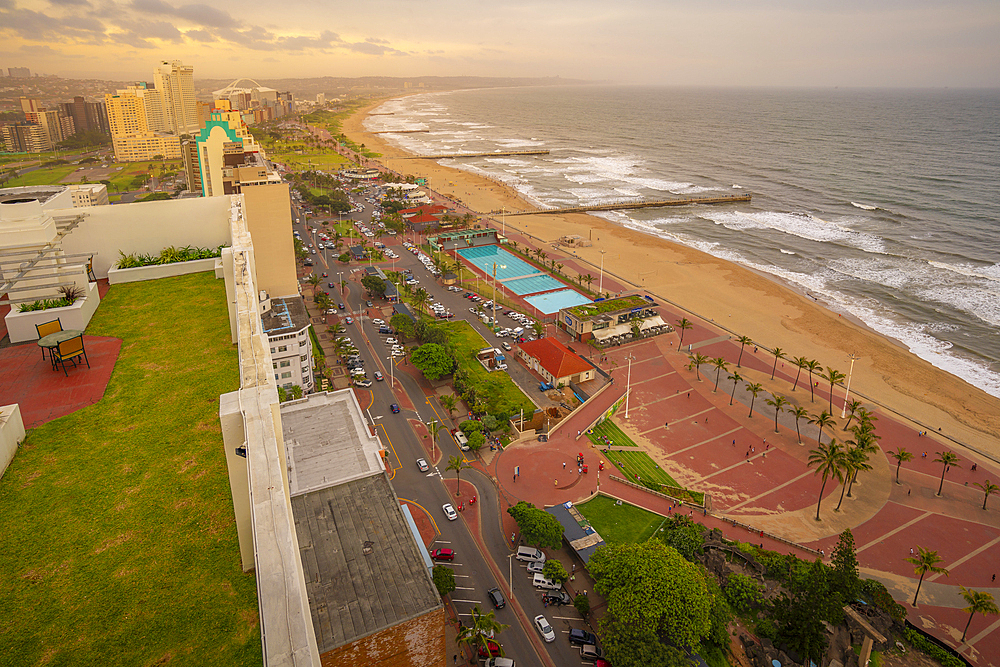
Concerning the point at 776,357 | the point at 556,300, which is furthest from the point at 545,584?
the point at 556,300

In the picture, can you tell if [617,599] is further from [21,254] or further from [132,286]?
[21,254]

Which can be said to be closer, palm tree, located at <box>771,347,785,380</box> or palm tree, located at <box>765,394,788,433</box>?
palm tree, located at <box>765,394,788,433</box>

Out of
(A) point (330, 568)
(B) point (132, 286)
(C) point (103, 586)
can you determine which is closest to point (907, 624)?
(A) point (330, 568)

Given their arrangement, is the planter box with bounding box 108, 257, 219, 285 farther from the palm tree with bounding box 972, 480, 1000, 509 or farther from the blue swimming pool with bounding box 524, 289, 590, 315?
the blue swimming pool with bounding box 524, 289, 590, 315

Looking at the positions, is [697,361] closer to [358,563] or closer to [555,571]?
[555,571]

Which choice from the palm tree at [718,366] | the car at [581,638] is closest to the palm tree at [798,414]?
the palm tree at [718,366]

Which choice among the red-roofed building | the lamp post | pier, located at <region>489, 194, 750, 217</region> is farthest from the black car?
pier, located at <region>489, 194, 750, 217</region>

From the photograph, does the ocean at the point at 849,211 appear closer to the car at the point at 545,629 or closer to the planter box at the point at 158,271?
the car at the point at 545,629
